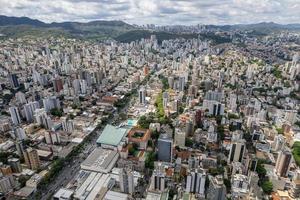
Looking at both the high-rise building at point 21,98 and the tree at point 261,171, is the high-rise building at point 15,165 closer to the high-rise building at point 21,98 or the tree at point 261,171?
the high-rise building at point 21,98

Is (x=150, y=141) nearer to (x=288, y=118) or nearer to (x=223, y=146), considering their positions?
(x=223, y=146)

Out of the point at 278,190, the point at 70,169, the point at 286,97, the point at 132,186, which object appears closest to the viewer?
the point at 132,186

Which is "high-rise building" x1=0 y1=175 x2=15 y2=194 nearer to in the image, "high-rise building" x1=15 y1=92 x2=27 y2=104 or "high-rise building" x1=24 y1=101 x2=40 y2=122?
"high-rise building" x1=24 y1=101 x2=40 y2=122

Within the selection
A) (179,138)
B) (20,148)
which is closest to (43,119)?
(20,148)

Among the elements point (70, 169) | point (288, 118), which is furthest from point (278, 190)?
point (70, 169)

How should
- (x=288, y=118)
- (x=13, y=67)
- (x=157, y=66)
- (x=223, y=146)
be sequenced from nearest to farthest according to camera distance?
1. (x=223, y=146)
2. (x=288, y=118)
3. (x=13, y=67)
4. (x=157, y=66)

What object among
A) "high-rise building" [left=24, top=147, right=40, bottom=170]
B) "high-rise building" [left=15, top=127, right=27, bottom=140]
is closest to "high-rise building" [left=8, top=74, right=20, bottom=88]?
"high-rise building" [left=15, top=127, right=27, bottom=140]

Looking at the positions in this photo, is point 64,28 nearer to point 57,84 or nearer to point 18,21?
point 18,21
